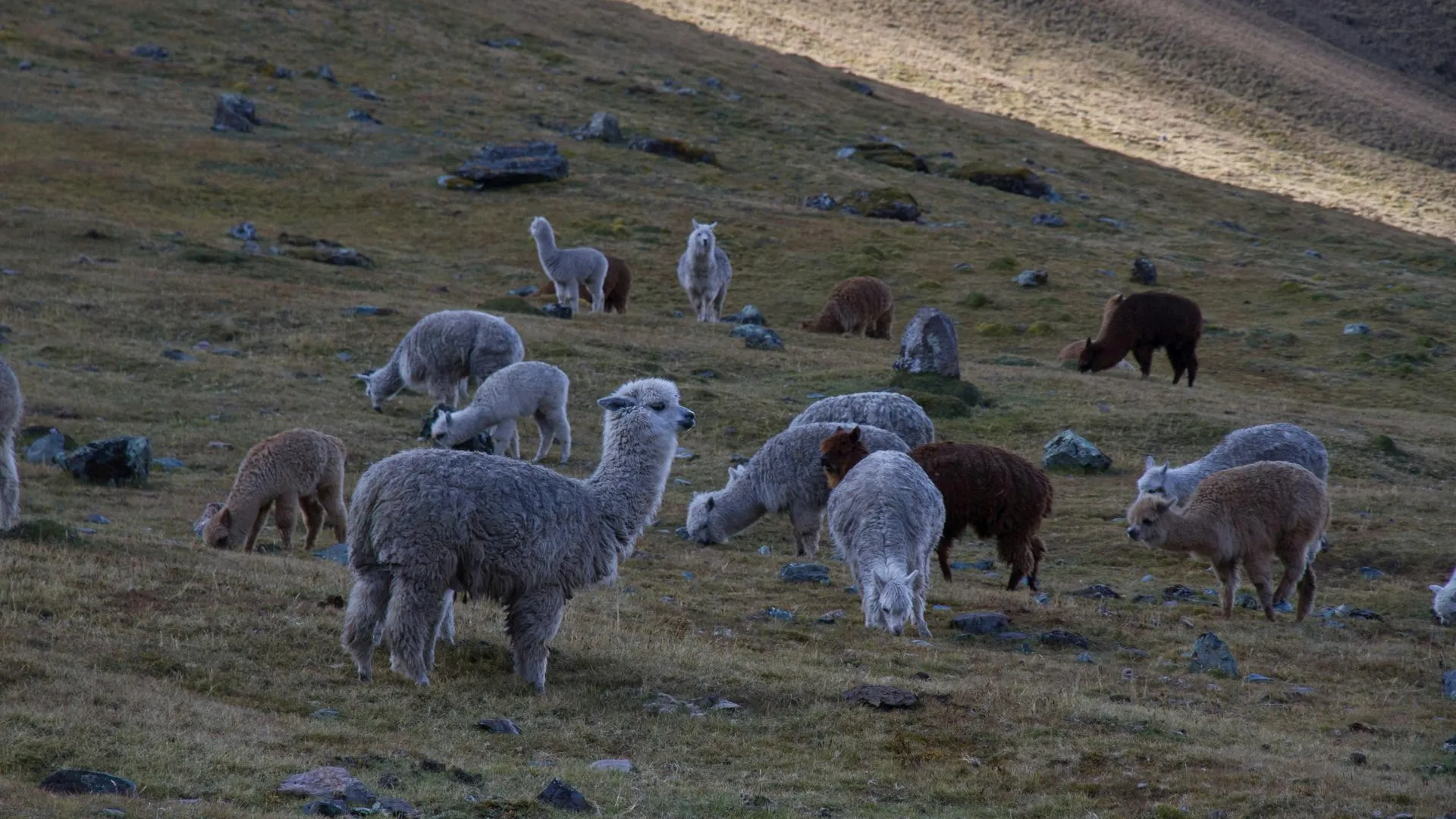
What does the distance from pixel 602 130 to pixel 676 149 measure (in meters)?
3.47

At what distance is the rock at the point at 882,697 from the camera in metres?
9.86

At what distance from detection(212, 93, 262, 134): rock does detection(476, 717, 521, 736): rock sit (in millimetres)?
47450

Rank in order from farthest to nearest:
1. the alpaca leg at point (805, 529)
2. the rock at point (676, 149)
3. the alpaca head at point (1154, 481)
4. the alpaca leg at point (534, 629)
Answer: the rock at point (676, 149)
the alpaca head at point (1154, 481)
the alpaca leg at point (805, 529)
the alpaca leg at point (534, 629)

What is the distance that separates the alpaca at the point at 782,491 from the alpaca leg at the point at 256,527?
15.4 feet

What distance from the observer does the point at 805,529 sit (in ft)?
53.2

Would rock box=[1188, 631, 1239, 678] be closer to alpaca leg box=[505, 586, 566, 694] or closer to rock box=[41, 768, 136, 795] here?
alpaca leg box=[505, 586, 566, 694]

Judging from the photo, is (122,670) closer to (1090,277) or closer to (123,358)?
(123,358)

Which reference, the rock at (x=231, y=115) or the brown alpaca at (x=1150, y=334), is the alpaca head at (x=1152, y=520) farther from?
the rock at (x=231, y=115)

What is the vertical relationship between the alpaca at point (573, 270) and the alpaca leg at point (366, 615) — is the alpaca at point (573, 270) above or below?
above

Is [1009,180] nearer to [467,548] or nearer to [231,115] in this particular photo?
[231,115]

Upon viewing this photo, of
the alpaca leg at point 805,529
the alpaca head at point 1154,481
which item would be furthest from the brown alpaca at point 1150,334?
the alpaca leg at point 805,529

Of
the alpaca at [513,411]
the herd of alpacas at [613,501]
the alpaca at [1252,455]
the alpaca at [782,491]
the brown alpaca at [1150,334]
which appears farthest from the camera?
the brown alpaca at [1150,334]

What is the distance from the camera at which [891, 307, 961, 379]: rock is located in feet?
84.1

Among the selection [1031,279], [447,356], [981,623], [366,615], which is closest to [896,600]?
[981,623]
